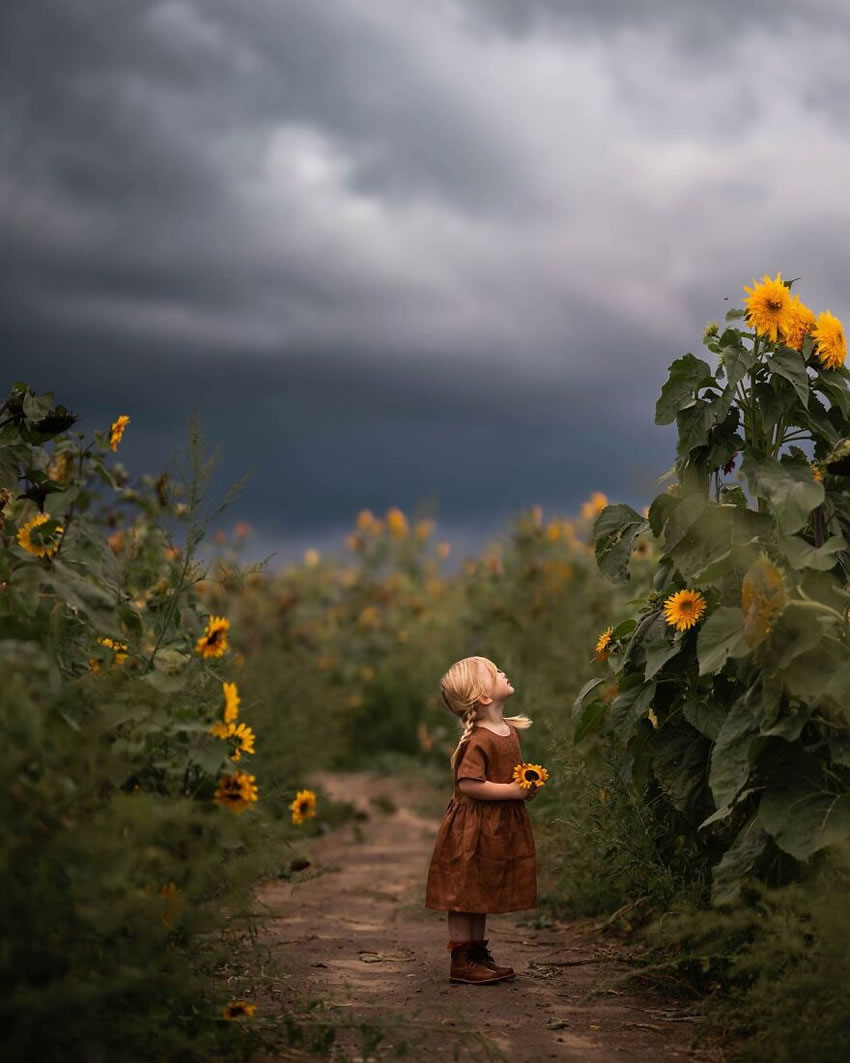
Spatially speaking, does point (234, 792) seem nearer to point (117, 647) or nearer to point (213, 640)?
point (213, 640)

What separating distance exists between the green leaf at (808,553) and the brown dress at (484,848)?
4.20ft

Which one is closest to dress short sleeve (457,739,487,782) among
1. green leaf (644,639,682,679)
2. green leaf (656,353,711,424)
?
green leaf (644,639,682,679)

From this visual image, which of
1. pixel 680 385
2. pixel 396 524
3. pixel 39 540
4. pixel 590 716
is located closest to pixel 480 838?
pixel 590 716

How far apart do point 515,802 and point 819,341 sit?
181 cm

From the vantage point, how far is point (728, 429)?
12.8ft

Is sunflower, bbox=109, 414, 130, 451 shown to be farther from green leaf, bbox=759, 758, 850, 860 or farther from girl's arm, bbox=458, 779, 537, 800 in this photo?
green leaf, bbox=759, 758, 850, 860

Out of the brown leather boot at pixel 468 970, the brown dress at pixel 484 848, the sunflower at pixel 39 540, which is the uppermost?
the sunflower at pixel 39 540

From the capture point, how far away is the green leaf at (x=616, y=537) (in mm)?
3979

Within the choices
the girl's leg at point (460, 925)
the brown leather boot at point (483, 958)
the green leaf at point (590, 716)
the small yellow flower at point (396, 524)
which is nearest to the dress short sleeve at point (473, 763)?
the green leaf at point (590, 716)

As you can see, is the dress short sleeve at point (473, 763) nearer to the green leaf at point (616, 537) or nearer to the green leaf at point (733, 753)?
the green leaf at point (616, 537)

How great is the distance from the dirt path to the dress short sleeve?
0.68m

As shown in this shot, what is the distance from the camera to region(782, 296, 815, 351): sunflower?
381cm

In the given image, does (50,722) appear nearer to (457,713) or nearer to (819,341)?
(457,713)

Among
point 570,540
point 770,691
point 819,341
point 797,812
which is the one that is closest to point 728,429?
point 819,341
